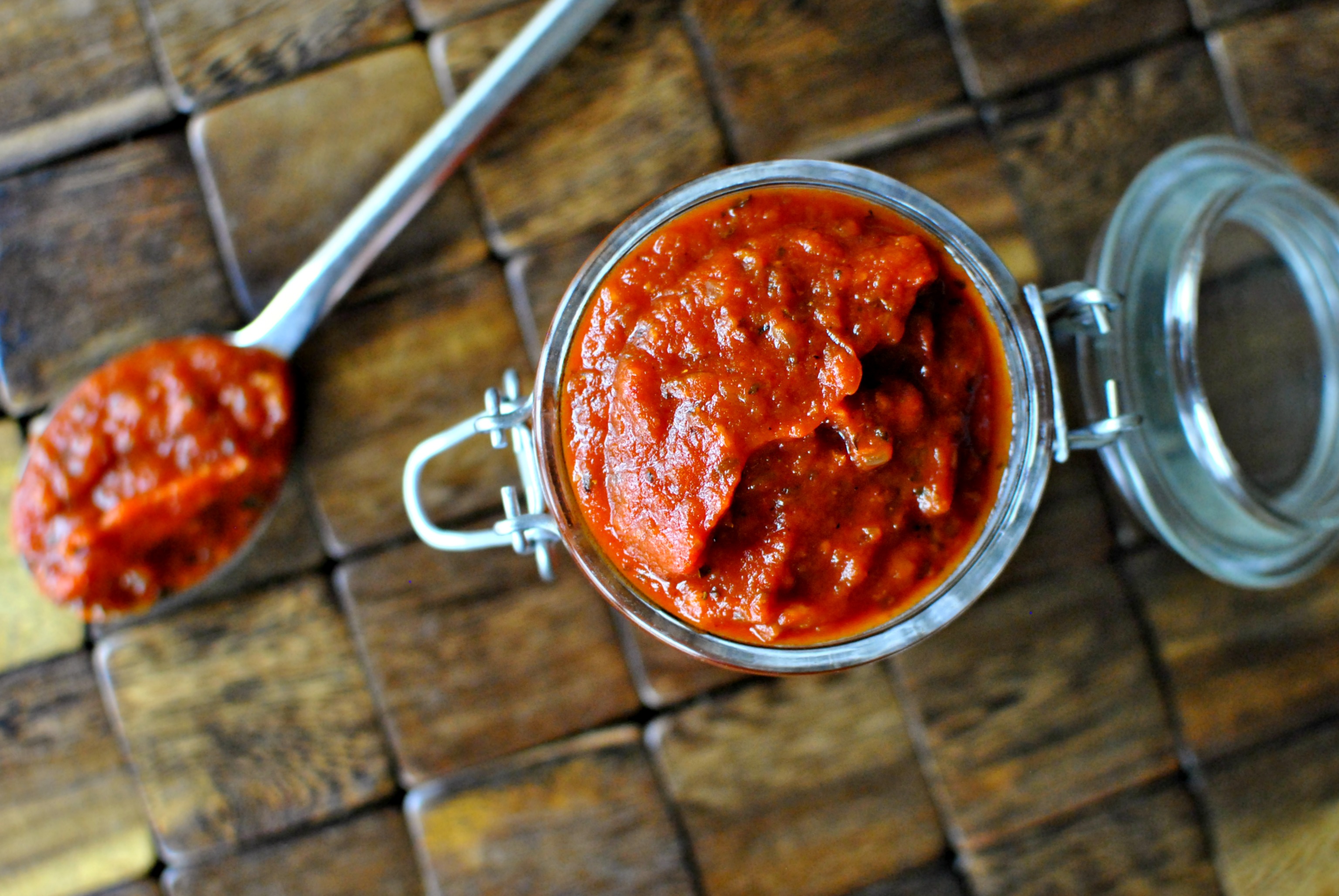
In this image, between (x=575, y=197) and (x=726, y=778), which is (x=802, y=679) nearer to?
(x=726, y=778)

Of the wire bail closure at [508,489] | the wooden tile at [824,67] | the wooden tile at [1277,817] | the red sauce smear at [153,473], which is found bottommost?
the wooden tile at [1277,817]

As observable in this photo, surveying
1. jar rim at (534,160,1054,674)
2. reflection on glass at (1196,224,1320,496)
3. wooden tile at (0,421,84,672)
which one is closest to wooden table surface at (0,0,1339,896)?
wooden tile at (0,421,84,672)

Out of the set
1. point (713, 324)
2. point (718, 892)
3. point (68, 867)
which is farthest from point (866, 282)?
point (68, 867)

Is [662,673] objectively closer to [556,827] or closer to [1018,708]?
[556,827]

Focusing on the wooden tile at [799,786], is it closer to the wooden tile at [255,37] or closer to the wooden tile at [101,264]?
the wooden tile at [101,264]

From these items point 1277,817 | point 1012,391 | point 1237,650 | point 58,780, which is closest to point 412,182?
point 1012,391

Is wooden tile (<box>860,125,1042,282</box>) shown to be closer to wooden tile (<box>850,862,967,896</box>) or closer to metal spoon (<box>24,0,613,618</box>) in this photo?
metal spoon (<box>24,0,613,618</box>)

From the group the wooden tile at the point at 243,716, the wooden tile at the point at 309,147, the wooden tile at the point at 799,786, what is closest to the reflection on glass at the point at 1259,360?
the wooden tile at the point at 799,786

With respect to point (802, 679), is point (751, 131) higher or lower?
higher
